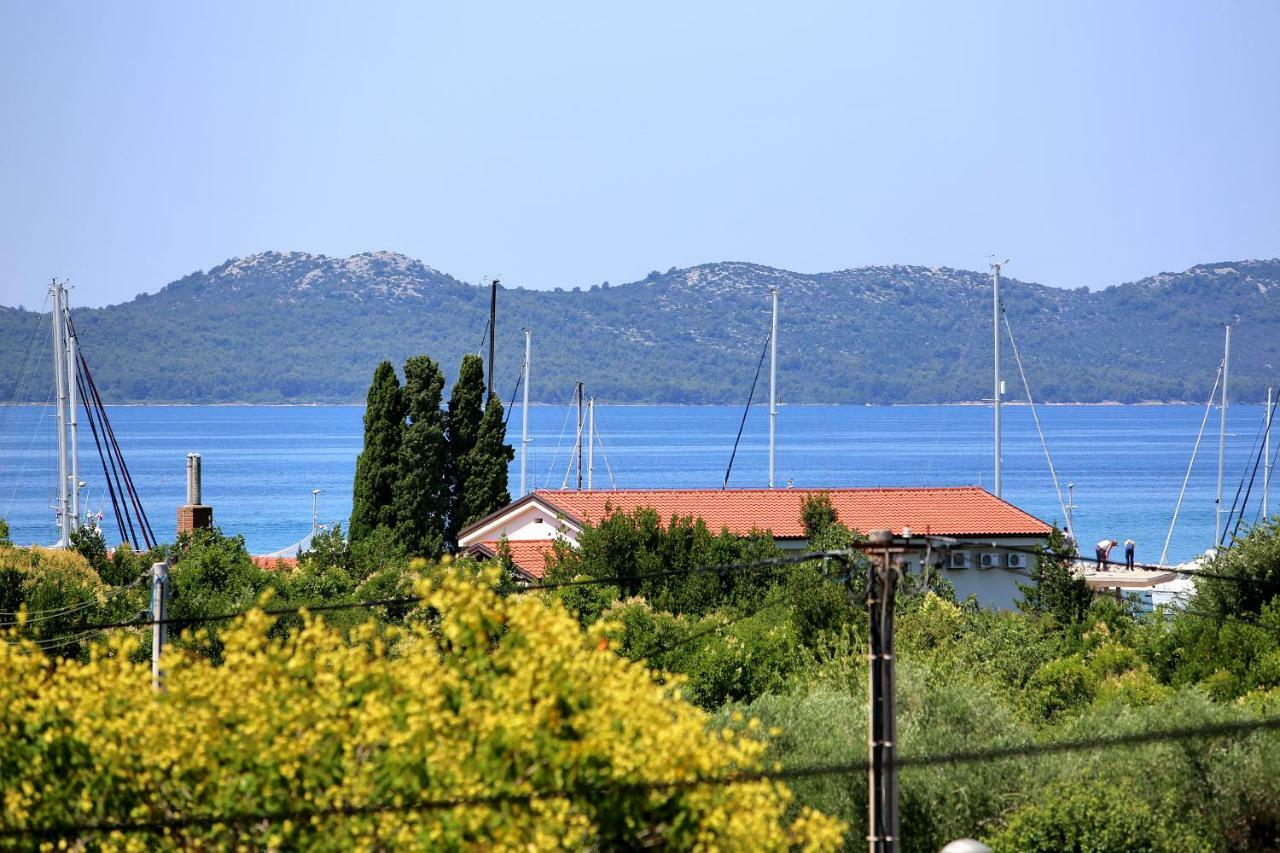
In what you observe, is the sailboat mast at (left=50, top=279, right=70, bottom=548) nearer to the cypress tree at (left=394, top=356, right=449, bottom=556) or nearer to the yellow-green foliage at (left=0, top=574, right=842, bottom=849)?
the cypress tree at (left=394, top=356, right=449, bottom=556)

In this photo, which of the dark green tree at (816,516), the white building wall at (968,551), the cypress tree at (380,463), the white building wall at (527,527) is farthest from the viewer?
the cypress tree at (380,463)

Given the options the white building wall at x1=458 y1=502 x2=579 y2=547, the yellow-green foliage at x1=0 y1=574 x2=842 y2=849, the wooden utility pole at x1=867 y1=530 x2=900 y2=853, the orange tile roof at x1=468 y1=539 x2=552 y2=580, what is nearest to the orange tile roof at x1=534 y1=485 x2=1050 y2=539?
the white building wall at x1=458 y1=502 x2=579 y2=547

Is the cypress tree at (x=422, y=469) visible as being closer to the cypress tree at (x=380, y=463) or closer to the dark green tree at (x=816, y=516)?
the cypress tree at (x=380, y=463)

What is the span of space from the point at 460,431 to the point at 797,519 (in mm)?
12853

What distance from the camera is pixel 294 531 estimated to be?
11994cm

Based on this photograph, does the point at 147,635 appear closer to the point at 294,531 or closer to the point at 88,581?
the point at 88,581

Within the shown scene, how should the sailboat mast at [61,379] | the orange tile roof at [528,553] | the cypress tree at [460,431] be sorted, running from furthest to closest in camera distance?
the sailboat mast at [61,379]
the cypress tree at [460,431]
the orange tile roof at [528,553]

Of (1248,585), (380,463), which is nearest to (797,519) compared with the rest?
(380,463)

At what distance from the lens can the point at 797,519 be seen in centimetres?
4778

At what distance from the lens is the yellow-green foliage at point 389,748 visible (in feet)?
42.0

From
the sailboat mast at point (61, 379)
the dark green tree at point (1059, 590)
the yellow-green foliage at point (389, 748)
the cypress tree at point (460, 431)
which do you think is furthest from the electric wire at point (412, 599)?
the sailboat mast at point (61, 379)

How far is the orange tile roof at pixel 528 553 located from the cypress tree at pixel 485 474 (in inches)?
206

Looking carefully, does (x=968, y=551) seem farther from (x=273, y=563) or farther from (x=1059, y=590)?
(x=273, y=563)

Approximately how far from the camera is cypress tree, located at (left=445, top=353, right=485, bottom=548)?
177 feet
